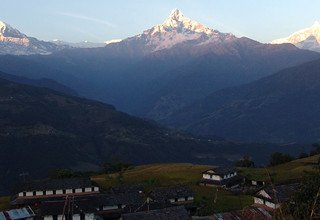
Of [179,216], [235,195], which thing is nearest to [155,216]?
[179,216]

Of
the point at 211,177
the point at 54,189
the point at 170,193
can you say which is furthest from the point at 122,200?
the point at 211,177

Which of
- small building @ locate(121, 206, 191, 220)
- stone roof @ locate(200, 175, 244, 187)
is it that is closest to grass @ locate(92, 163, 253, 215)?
stone roof @ locate(200, 175, 244, 187)

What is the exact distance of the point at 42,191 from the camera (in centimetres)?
8831

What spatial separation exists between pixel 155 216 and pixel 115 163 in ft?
265

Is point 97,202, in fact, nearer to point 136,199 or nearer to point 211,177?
point 136,199

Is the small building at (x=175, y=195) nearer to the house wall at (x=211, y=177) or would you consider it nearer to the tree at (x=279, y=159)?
the house wall at (x=211, y=177)

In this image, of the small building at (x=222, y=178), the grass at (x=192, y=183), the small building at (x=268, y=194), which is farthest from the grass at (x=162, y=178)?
the small building at (x=268, y=194)

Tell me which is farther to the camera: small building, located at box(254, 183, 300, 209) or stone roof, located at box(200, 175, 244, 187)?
stone roof, located at box(200, 175, 244, 187)

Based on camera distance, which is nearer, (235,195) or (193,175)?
(235,195)

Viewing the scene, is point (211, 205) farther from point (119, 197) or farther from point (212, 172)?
point (212, 172)

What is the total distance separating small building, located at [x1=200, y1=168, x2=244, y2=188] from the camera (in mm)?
100188

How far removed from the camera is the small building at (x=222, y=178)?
100188mm

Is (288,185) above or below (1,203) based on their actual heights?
above

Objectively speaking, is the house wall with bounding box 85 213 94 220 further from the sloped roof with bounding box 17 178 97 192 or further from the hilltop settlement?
the sloped roof with bounding box 17 178 97 192
